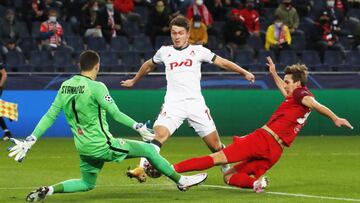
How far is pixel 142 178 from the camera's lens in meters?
13.0

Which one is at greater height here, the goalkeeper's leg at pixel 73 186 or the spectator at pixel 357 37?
the goalkeeper's leg at pixel 73 186

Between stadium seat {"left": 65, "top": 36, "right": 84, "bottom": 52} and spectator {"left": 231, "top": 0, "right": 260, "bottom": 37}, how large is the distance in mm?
4615

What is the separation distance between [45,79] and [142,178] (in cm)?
1217

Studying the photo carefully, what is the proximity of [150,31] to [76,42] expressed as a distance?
2.36 metres

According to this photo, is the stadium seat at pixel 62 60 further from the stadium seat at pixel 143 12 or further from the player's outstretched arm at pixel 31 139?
the player's outstretched arm at pixel 31 139

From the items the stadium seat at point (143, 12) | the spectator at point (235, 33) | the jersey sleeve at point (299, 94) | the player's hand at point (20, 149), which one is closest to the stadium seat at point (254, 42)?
the spectator at point (235, 33)

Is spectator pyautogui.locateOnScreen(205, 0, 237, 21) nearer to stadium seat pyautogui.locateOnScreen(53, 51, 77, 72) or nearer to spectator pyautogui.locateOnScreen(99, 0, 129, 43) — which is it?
spectator pyautogui.locateOnScreen(99, 0, 129, 43)

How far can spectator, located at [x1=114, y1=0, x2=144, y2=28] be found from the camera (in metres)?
29.2

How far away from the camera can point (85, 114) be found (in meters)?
11.6

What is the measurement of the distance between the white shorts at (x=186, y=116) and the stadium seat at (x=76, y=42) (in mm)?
14068

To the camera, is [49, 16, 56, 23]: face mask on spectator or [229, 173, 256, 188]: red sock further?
[49, 16, 56, 23]: face mask on spectator

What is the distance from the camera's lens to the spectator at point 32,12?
28.3m

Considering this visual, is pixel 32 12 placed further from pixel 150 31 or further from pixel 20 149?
pixel 20 149

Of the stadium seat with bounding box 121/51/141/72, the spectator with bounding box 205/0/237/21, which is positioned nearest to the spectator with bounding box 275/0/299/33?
the spectator with bounding box 205/0/237/21
